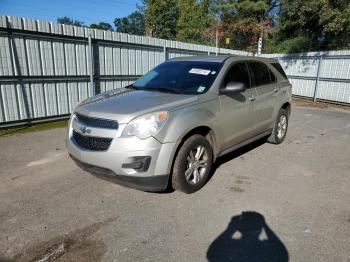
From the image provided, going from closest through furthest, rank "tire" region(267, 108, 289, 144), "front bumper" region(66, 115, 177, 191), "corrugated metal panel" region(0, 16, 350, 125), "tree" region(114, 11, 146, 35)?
"front bumper" region(66, 115, 177, 191) < "tire" region(267, 108, 289, 144) < "corrugated metal panel" region(0, 16, 350, 125) < "tree" region(114, 11, 146, 35)

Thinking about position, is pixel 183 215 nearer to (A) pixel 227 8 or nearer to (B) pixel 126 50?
(B) pixel 126 50

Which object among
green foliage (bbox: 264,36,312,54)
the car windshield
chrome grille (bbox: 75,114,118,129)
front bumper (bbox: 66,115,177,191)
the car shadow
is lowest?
Answer: the car shadow

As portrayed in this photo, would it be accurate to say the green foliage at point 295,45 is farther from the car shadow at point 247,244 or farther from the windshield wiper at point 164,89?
the car shadow at point 247,244

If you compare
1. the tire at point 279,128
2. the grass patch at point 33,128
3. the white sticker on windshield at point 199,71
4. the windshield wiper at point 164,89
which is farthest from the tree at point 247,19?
the windshield wiper at point 164,89

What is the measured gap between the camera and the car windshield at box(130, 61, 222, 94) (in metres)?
4.12

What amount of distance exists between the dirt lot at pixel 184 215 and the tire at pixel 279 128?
34.9 inches

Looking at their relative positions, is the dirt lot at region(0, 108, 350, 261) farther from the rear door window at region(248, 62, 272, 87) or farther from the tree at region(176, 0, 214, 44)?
the tree at region(176, 0, 214, 44)

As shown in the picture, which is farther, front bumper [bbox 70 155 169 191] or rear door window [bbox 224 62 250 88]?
rear door window [bbox 224 62 250 88]

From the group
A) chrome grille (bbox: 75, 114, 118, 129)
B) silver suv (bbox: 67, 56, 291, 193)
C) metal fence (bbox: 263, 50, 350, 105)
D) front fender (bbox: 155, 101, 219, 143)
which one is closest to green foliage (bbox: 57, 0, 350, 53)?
metal fence (bbox: 263, 50, 350, 105)

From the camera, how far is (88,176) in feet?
14.2

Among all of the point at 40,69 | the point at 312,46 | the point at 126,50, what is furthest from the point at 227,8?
the point at 40,69

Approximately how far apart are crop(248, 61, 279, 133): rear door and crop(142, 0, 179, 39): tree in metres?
32.4

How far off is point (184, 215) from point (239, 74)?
2.60m

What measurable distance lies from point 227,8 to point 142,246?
78.4 ft
